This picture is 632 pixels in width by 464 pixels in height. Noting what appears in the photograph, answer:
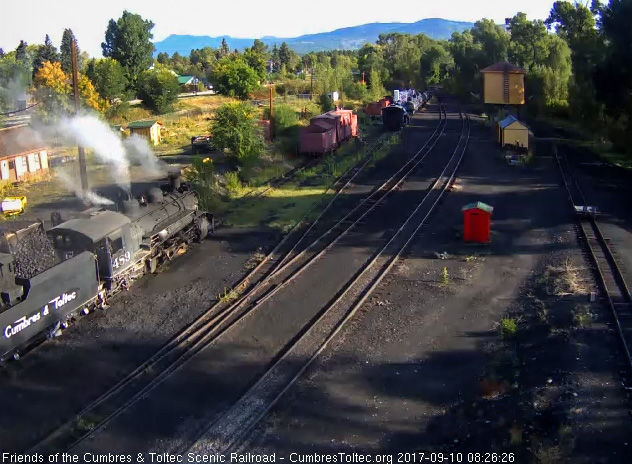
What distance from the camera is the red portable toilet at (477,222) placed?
19.3m

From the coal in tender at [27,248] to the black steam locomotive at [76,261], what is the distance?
0.02 m

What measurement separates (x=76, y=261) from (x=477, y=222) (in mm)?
12095

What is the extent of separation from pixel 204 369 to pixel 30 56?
9287 cm

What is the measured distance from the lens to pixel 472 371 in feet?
37.6

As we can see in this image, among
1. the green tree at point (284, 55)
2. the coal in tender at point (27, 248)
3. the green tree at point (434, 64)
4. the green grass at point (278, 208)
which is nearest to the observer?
the coal in tender at point (27, 248)

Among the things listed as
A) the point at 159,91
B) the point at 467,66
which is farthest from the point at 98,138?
the point at 467,66

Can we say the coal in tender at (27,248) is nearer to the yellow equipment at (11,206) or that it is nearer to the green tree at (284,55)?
the yellow equipment at (11,206)

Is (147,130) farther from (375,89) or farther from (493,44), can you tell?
(493,44)

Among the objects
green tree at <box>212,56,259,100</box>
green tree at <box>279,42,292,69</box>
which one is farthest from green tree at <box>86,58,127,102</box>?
green tree at <box>279,42,292,69</box>

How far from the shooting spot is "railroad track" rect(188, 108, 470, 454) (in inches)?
372

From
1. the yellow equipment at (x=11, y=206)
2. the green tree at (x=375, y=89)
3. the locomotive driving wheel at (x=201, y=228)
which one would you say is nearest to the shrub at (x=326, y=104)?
the green tree at (x=375, y=89)

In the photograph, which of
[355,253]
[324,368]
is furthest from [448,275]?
[324,368]

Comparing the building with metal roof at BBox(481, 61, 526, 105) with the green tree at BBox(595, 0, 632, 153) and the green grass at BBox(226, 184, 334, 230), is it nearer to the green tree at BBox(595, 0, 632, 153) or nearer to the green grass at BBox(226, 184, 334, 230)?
the green tree at BBox(595, 0, 632, 153)
